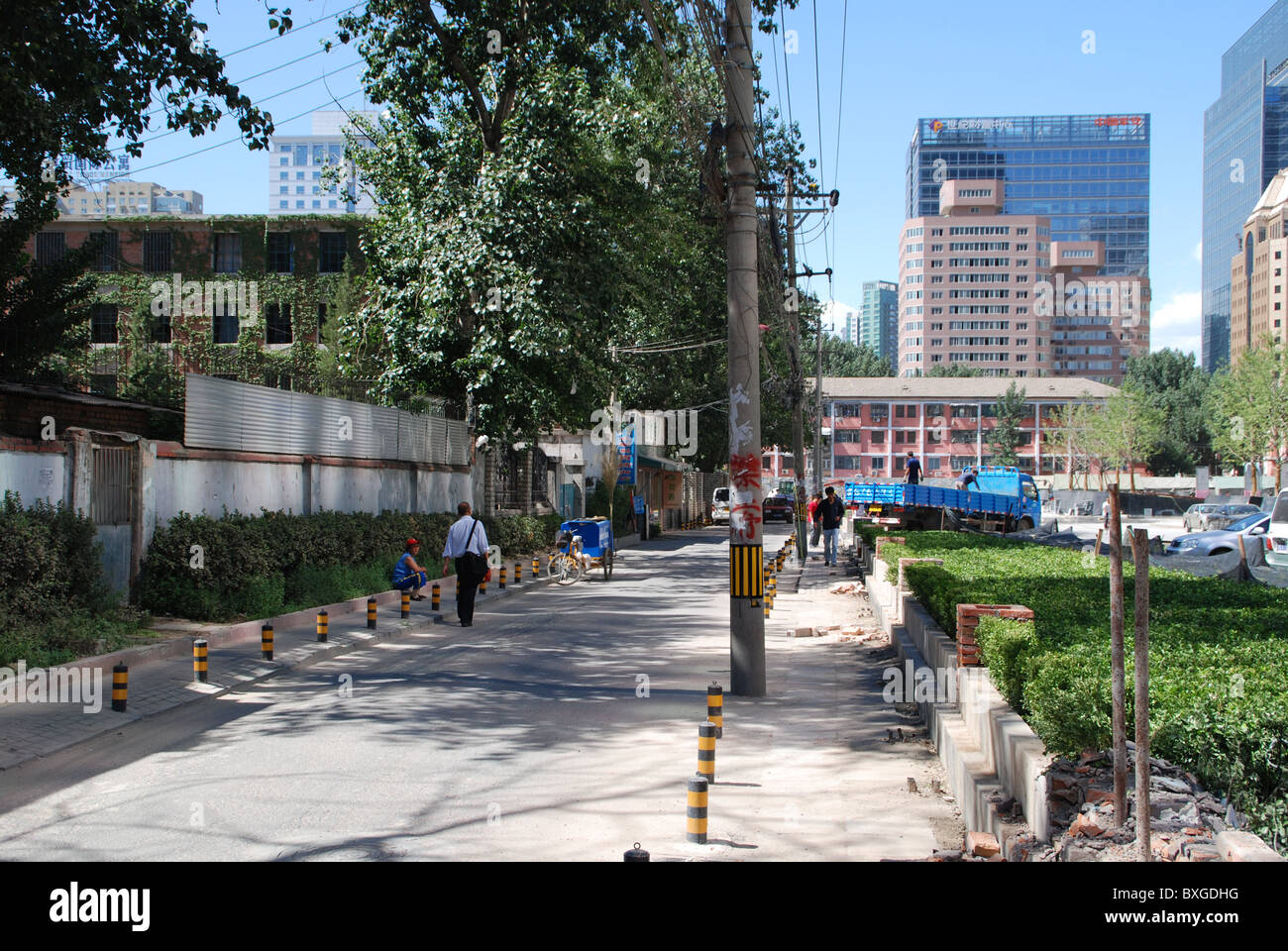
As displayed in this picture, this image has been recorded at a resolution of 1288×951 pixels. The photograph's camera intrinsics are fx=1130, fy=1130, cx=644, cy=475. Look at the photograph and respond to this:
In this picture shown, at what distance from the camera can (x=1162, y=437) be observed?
334 ft

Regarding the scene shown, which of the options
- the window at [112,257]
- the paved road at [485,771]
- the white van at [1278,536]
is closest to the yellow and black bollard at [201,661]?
the paved road at [485,771]


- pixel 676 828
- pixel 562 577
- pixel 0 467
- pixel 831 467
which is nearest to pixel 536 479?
pixel 562 577

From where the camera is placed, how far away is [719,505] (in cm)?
8125

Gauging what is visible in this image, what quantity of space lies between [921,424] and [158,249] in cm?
8234

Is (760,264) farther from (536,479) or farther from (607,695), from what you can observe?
(607,695)

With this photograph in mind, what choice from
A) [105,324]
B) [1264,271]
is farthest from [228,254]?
[1264,271]

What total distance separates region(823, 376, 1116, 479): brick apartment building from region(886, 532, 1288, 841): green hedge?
103513 millimetres

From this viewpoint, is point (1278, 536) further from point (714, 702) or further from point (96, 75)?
point (96, 75)

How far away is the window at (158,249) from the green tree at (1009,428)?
82375mm

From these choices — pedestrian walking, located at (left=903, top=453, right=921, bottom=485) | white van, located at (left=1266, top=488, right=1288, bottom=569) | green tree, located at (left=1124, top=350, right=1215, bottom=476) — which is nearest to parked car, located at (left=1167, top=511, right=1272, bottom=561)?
white van, located at (left=1266, top=488, right=1288, bottom=569)

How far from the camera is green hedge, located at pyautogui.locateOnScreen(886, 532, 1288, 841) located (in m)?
5.55

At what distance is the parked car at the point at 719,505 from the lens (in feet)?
250

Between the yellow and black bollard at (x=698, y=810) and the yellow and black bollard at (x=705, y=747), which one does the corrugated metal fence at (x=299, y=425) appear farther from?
the yellow and black bollard at (x=698, y=810)

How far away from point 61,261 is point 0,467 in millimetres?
14793
